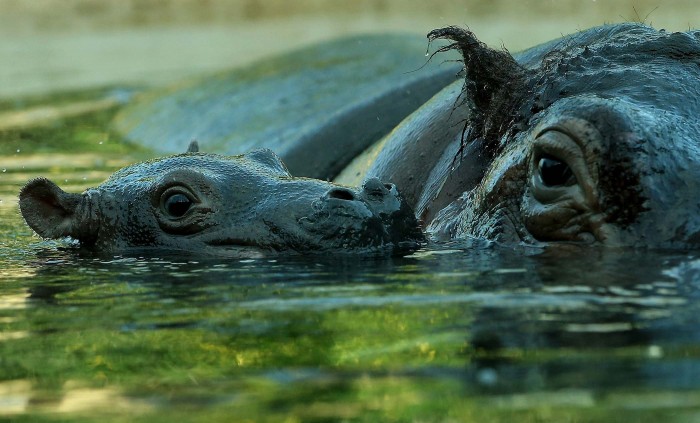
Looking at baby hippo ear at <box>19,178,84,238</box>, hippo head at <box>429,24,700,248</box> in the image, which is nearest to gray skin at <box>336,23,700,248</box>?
hippo head at <box>429,24,700,248</box>

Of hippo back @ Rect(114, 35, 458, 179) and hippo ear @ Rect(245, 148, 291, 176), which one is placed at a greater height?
hippo back @ Rect(114, 35, 458, 179)

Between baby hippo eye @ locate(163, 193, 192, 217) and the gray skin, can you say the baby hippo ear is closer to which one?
baby hippo eye @ locate(163, 193, 192, 217)

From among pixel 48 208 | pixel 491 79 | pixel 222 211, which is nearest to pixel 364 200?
pixel 222 211

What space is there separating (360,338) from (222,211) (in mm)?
2198

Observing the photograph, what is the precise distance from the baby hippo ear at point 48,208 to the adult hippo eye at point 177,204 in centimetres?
56

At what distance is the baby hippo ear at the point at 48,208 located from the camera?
6.39 metres

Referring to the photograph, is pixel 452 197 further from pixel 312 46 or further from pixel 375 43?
pixel 312 46

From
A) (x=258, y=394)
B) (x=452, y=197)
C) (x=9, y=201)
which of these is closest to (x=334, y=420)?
(x=258, y=394)

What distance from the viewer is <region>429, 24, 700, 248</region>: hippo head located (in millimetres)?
5016

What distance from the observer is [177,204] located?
5.96m

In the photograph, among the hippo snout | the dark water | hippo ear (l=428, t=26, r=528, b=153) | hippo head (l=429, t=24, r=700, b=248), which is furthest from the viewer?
hippo ear (l=428, t=26, r=528, b=153)

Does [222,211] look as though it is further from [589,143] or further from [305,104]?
[305,104]

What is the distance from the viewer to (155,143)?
12555 mm

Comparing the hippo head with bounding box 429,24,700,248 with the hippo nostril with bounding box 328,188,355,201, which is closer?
the hippo head with bounding box 429,24,700,248
